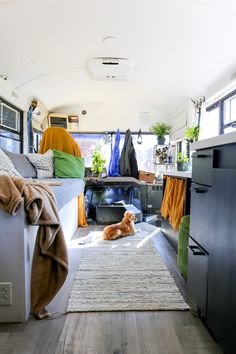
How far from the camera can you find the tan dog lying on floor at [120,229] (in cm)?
301

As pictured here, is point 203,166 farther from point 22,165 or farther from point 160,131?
point 160,131

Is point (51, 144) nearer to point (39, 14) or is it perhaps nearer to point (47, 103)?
point (47, 103)

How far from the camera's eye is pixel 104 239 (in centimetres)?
300

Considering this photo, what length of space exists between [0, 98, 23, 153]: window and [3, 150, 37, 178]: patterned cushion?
409 millimetres

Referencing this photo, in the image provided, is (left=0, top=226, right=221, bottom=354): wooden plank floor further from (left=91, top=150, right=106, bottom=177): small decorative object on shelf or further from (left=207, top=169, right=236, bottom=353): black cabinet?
(left=91, top=150, right=106, bottom=177): small decorative object on shelf

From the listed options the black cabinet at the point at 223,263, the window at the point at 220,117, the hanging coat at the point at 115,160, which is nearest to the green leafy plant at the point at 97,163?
the hanging coat at the point at 115,160

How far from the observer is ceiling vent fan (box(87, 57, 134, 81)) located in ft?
10.3

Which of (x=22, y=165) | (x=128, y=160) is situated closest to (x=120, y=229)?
(x=22, y=165)

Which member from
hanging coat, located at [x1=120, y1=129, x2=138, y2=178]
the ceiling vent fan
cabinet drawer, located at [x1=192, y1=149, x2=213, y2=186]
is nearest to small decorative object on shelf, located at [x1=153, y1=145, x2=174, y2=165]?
hanging coat, located at [x1=120, y1=129, x2=138, y2=178]

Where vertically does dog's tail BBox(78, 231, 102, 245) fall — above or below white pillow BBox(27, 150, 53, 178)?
below

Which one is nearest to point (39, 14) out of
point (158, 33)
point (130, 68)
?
point (158, 33)

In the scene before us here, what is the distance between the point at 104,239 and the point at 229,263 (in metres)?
2.11

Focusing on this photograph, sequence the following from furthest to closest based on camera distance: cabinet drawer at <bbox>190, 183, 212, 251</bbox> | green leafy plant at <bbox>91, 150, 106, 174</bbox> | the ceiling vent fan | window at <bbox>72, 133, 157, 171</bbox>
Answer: window at <bbox>72, 133, 157, 171</bbox> < green leafy plant at <bbox>91, 150, 106, 174</bbox> < the ceiling vent fan < cabinet drawer at <bbox>190, 183, 212, 251</bbox>

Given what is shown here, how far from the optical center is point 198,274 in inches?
55.4
